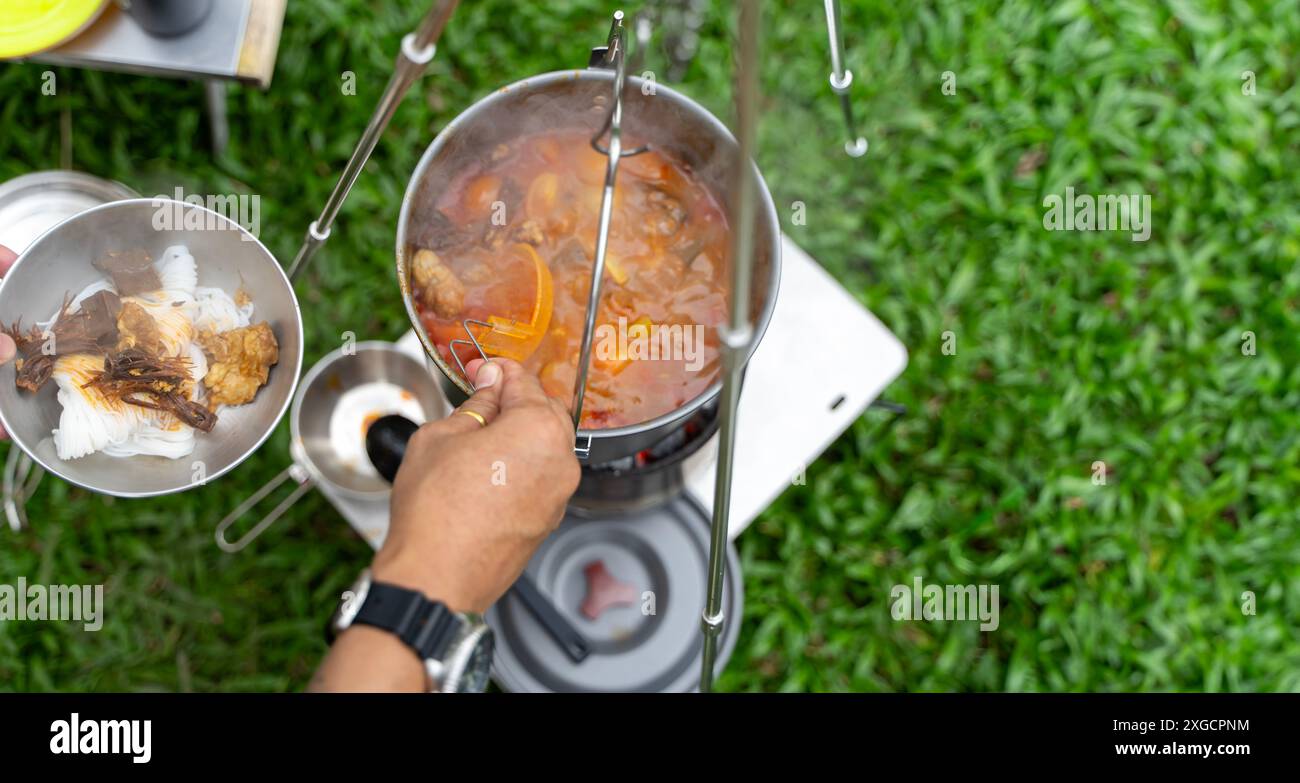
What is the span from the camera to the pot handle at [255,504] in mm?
2631

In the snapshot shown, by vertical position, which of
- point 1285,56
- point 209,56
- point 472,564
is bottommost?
point 472,564

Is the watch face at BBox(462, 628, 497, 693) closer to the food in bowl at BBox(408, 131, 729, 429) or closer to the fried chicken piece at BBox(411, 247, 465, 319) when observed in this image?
the food in bowl at BBox(408, 131, 729, 429)

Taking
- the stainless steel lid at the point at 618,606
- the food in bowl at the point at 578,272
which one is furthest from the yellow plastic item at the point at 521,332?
the stainless steel lid at the point at 618,606

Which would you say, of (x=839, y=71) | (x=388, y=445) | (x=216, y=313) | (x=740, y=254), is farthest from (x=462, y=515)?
(x=839, y=71)

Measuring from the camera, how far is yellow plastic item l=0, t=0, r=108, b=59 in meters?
2.04

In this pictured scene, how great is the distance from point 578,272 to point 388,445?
0.44m

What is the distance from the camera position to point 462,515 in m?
1.36

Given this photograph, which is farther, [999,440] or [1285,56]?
[1285,56]

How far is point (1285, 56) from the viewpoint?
3129mm

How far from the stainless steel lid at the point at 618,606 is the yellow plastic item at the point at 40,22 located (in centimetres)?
148

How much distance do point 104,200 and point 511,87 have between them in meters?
1.31
